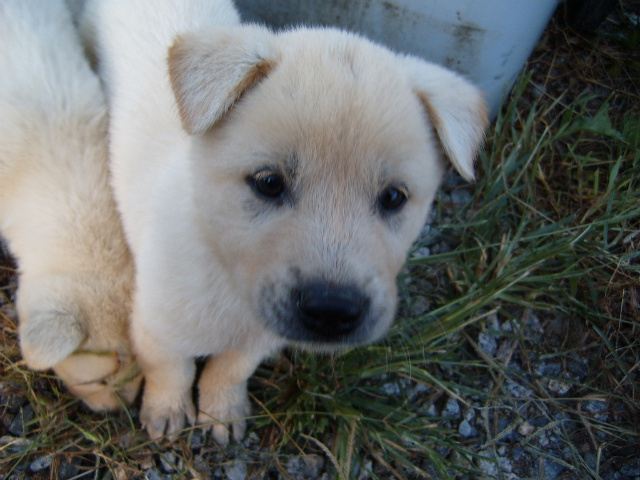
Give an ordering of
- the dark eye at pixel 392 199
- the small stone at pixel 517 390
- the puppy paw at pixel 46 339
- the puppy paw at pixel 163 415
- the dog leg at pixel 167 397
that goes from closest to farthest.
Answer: the dark eye at pixel 392 199 < the puppy paw at pixel 46 339 < the dog leg at pixel 167 397 < the puppy paw at pixel 163 415 < the small stone at pixel 517 390

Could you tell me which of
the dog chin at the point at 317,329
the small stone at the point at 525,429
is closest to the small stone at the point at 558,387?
the small stone at the point at 525,429

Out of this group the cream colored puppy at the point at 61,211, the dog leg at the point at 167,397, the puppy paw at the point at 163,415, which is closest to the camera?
the cream colored puppy at the point at 61,211

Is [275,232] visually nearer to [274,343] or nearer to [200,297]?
[200,297]

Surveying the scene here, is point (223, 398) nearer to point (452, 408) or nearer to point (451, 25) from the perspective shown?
point (452, 408)

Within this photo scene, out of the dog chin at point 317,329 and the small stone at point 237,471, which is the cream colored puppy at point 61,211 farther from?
the dog chin at point 317,329

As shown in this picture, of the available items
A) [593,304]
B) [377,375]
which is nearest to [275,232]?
[377,375]

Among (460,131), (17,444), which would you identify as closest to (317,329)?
(460,131)

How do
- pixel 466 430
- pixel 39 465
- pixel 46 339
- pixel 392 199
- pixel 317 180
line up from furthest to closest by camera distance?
pixel 466 430
pixel 39 465
pixel 46 339
pixel 392 199
pixel 317 180
